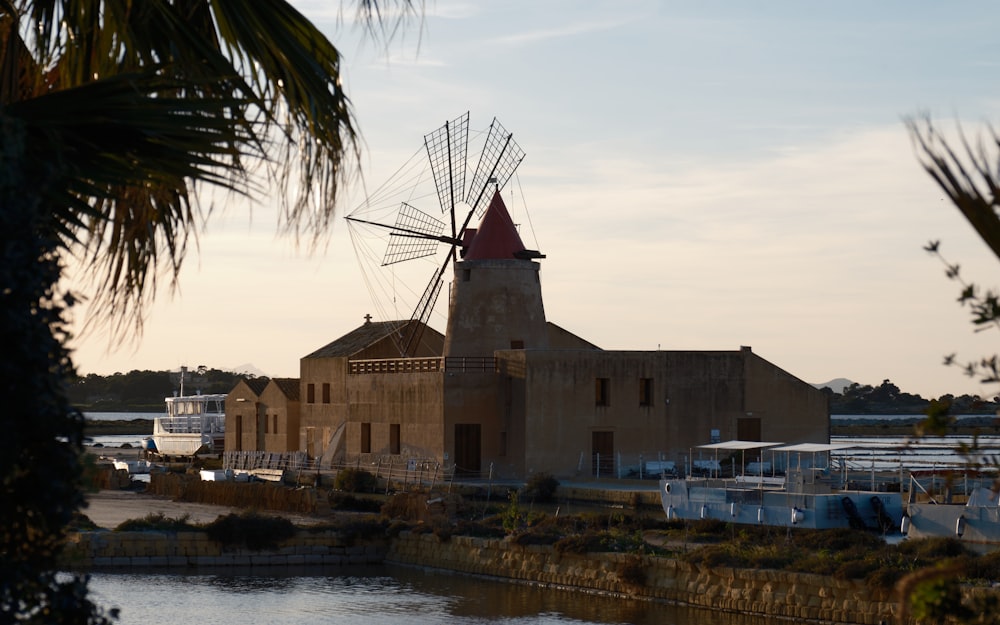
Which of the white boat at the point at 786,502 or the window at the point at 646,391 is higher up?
the window at the point at 646,391

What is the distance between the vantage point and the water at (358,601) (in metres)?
17.3

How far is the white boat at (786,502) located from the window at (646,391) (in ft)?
25.0

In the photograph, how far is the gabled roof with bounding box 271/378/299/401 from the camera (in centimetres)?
3938

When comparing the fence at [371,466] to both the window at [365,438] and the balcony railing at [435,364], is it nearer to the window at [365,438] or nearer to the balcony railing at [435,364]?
the window at [365,438]

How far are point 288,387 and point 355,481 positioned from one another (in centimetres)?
983

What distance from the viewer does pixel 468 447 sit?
1224 inches

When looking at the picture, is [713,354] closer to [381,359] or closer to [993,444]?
[381,359]

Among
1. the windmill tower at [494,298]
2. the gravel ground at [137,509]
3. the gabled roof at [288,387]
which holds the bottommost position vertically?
the gravel ground at [137,509]

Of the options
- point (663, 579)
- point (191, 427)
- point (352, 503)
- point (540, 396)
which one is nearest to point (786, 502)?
point (663, 579)

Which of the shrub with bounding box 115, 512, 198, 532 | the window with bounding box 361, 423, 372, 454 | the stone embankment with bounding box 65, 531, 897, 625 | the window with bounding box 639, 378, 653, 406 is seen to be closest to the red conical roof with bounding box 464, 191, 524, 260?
the window with bounding box 639, 378, 653, 406

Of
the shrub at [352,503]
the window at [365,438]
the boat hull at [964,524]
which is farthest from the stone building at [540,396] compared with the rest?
the boat hull at [964,524]

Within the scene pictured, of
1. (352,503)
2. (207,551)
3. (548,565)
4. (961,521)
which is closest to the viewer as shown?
(961,521)

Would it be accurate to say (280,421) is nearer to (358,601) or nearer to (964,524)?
(358,601)

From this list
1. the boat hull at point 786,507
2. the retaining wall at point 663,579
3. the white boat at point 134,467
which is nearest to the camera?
the retaining wall at point 663,579
